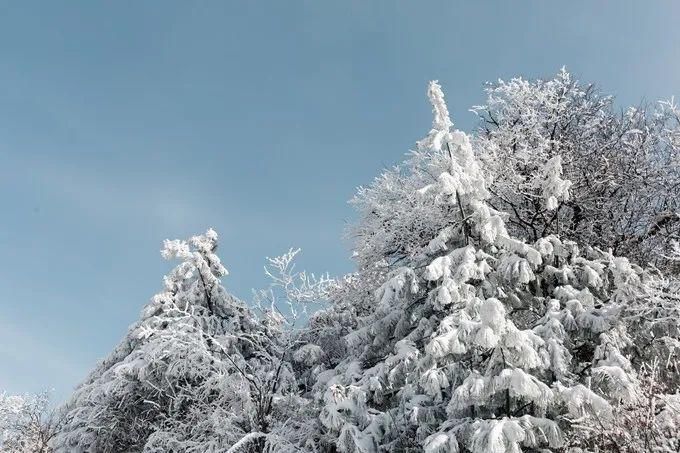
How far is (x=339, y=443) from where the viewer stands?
10906mm

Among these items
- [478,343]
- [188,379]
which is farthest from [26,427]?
[478,343]

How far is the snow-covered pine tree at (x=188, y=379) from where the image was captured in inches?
563

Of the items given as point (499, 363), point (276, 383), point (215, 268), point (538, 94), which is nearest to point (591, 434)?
point (499, 363)

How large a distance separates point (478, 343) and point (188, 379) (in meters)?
10.4

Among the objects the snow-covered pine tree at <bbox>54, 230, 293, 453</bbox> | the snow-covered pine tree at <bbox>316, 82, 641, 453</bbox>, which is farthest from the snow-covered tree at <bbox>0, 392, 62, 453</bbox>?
the snow-covered pine tree at <bbox>316, 82, 641, 453</bbox>

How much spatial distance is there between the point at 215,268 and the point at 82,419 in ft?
20.2

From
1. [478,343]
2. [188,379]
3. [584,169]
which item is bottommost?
[478,343]

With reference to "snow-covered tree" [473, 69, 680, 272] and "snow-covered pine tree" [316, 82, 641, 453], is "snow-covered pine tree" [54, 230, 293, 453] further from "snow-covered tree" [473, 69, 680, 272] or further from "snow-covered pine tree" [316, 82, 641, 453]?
"snow-covered tree" [473, 69, 680, 272]

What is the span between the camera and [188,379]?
57.3 ft

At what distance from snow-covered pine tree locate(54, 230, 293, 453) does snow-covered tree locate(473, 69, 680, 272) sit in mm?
7672

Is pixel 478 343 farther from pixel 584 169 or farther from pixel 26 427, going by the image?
pixel 26 427

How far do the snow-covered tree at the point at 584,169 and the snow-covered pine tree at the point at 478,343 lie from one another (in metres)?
2.72

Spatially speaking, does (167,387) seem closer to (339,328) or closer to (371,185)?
(339,328)

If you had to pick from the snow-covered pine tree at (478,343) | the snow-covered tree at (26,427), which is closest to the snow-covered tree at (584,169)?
the snow-covered pine tree at (478,343)
